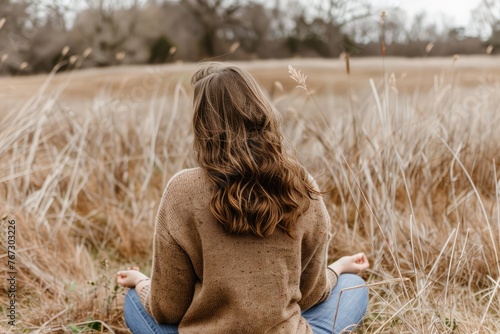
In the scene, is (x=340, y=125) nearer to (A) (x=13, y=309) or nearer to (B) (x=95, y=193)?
(B) (x=95, y=193)

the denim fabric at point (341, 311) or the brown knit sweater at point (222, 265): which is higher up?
the brown knit sweater at point (222, 265)

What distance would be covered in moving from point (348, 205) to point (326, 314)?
1.05 metres

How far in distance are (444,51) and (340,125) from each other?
136 inches

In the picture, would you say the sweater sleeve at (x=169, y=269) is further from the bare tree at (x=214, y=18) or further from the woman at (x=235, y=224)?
the bare tree at (x=214, y=18)

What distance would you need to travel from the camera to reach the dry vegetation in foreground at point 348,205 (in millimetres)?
2119

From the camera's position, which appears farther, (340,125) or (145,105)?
(145,105)

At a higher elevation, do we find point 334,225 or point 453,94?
point 453,94

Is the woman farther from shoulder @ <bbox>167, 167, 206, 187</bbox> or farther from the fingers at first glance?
the fingers

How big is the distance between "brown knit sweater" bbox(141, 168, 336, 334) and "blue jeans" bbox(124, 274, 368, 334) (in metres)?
0.17

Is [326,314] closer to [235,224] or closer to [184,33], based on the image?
[235,224]

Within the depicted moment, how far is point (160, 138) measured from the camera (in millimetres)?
3729

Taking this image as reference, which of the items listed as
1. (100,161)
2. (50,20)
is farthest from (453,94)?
(50,20)

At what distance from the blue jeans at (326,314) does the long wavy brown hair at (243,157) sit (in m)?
0.43

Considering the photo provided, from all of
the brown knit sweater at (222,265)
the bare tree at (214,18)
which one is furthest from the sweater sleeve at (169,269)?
the bare tree at (214,18)
